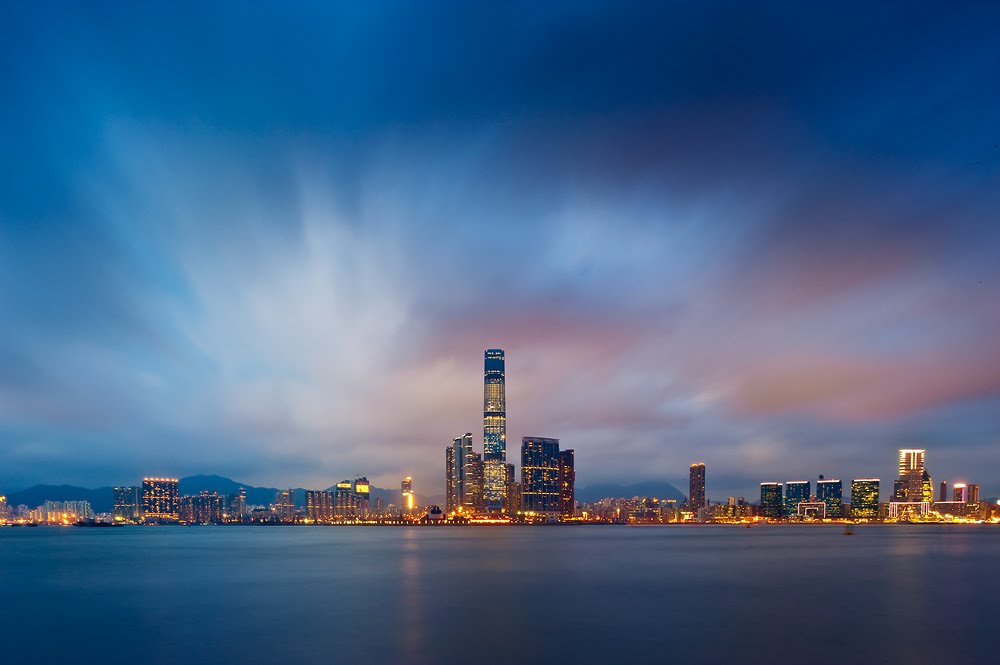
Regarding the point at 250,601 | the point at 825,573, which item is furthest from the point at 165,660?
the point at 825,573

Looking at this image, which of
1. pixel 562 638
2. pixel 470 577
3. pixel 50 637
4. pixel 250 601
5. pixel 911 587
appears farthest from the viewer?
pixel 470 577

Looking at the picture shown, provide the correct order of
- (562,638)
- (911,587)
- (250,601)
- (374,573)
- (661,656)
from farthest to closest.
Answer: (374,573), (911,587), (250,601), (562,638), (661,656)

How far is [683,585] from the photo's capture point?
5666 cm

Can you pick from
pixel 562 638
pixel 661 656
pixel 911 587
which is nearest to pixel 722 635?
pixel 661 656

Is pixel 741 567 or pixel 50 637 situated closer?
pixel 50 637

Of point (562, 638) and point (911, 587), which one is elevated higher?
point (562, 638)

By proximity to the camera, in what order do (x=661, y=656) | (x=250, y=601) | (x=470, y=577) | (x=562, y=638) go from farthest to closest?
(x=470, y=577) < (x=250, y=601) < (x=562, y=638) < (x=661, y=656)

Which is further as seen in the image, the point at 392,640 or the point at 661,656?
the point at 392,640

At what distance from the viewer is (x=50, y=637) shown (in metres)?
36.4

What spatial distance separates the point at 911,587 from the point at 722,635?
3158 cm

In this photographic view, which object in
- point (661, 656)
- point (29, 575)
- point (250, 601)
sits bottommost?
point (29, 575)

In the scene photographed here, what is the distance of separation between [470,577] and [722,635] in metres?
34.8

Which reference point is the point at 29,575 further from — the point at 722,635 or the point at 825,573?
the point at 825,573

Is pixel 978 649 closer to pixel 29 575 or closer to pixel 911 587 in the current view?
pixel 911 587
